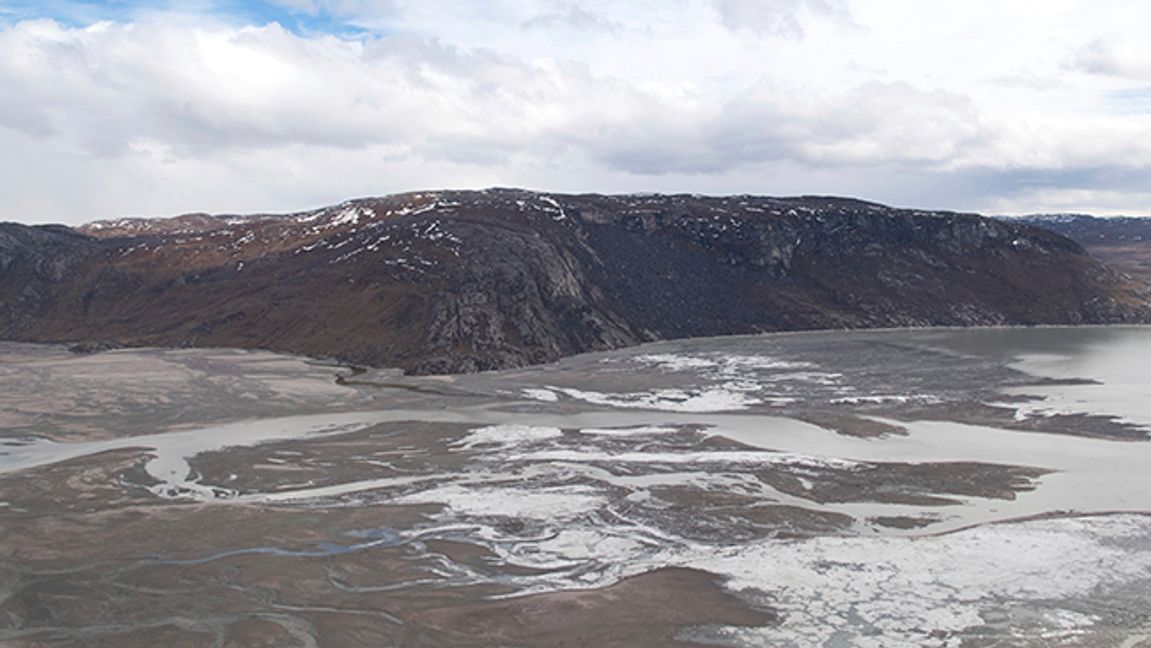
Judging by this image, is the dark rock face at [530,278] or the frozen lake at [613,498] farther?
the dark rock face at [530,278]

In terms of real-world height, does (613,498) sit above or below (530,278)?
below

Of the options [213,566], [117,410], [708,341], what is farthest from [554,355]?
[213,566]

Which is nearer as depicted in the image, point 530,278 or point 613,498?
point 613,498

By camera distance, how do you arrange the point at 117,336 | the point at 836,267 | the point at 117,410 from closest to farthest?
the point at 117,410 → the point at 117,336 → the point at 836,267

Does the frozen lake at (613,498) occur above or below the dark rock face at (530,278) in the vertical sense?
below

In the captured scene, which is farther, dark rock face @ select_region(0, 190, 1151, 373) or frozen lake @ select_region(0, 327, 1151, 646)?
dark rock face @ select_region(0, 190, 1151, 373)

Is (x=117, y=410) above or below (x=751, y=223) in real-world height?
below

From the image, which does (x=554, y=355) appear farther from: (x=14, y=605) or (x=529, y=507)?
(x=14, y=605)

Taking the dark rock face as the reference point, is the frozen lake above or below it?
below
